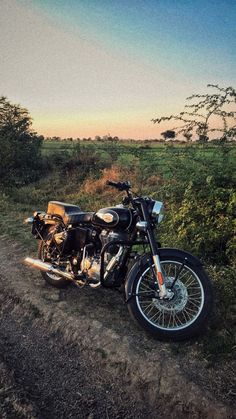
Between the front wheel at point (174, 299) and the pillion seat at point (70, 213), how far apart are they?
3.95ft

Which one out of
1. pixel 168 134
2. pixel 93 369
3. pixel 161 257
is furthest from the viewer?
pixel 168 134

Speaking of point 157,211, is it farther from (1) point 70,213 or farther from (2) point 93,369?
(2) point 93,369

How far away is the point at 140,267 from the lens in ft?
14.8

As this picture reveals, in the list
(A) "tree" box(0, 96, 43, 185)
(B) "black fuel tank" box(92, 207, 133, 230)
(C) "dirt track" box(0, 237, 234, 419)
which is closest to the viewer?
(C) "dirt track" box(0, 237, 234, 419)

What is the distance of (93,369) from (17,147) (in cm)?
1737

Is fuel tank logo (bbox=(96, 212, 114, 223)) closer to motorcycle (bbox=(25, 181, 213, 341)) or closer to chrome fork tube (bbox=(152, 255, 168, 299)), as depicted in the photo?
motorcycle (bbox=(25, 181, 213, 341))

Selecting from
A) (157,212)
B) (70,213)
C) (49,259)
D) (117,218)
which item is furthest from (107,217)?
(49,259)

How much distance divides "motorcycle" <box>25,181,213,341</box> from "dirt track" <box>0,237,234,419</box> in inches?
12.6

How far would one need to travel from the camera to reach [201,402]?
11.4 ft

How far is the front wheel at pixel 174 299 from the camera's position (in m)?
4.27

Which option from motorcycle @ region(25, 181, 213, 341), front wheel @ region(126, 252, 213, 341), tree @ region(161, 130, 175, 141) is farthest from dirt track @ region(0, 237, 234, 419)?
tree @ region(161, 130, 175, 141)

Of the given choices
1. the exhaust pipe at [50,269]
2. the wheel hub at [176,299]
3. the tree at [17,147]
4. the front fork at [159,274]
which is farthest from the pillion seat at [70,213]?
the tree at [17,147]

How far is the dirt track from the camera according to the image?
354 cm

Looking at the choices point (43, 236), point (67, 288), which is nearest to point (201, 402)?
point (67, 288)
